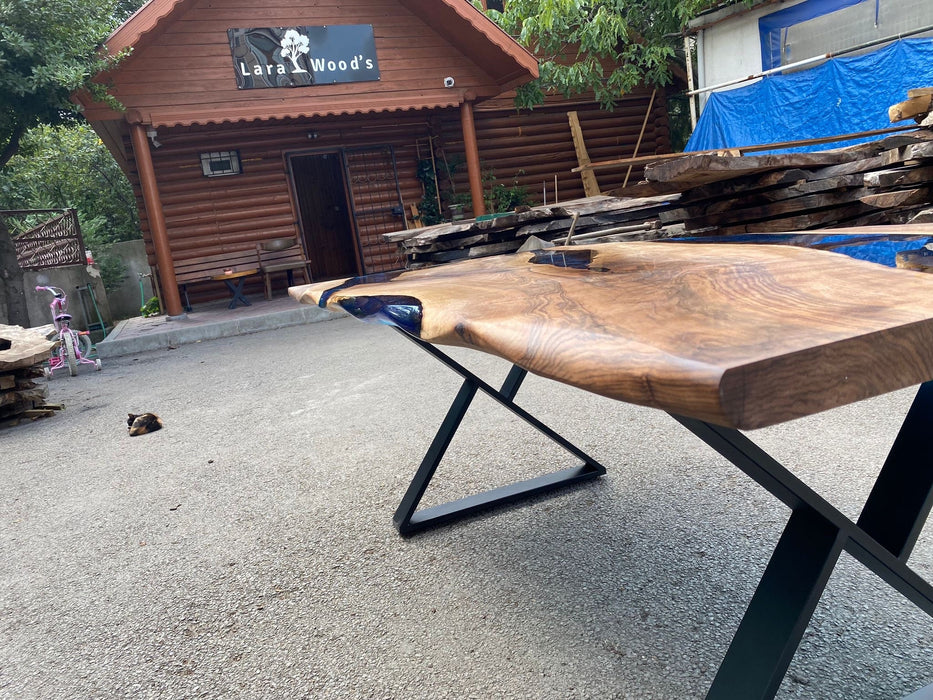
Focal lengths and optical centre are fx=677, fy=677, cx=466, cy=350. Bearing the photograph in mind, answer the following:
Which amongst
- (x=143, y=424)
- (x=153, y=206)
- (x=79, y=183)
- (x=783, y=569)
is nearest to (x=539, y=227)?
(x=143, y=424)

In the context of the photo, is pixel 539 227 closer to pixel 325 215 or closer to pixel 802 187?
pixel 802 187

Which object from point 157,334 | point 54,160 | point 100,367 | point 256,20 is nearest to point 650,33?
point 256,20

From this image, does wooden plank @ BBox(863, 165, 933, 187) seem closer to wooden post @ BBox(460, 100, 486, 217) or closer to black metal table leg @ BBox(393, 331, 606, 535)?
black metal table leg @ BBox(393, 331, 606, 535)

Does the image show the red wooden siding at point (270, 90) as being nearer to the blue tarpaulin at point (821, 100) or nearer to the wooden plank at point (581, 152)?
the wooden plank at point (581, 152)

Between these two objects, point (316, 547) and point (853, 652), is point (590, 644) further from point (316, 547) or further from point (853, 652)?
point (316, 547)

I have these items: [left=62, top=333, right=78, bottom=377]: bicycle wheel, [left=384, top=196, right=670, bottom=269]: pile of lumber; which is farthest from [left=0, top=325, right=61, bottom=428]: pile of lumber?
[left=384, top=196, right=670, bottom=269]: pile of lumber

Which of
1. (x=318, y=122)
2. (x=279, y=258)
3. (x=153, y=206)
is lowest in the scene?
(x=279, y=258)

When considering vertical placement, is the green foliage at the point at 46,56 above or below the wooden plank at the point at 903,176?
above

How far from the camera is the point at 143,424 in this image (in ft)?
14.6

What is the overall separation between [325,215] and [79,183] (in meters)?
7.61

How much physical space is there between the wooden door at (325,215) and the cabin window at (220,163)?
2.31 metres

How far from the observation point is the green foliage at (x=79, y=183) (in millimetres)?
16203

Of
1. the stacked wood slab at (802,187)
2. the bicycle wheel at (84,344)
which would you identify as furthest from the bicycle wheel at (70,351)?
the stacked wood slab at (802,187)

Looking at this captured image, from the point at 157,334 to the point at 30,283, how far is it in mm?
5321
